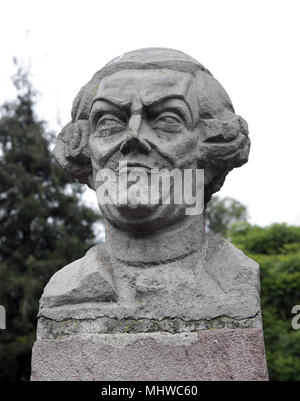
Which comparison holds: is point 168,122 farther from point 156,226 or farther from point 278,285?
point 278,285

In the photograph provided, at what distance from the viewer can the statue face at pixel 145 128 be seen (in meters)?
3.81

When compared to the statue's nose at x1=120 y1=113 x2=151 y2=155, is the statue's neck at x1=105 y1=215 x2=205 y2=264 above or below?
below

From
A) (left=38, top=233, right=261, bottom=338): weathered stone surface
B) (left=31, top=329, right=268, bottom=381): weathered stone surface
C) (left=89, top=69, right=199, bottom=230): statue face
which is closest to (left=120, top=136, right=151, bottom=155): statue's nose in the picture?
(left=89, top=69, right=199, bottom=230): statue face

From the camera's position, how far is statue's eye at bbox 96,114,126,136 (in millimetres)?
3953

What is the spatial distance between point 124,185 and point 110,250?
0.48 m

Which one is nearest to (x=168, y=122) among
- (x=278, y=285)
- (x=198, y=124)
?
(x=198, y=124)

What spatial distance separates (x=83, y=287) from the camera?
3.82 meters

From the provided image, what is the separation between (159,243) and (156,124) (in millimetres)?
719

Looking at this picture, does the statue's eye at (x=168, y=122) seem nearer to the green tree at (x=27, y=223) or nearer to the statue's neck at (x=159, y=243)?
the statue's neck at (x=159, y=243)

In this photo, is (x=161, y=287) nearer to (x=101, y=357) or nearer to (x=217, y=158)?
(x=101, y=357)

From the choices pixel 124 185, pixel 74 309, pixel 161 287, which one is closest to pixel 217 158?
pixel 124 185

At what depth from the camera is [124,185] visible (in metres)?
3.77

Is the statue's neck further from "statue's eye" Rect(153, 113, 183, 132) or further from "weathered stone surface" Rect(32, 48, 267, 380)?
"statue's eye" Rect(153, 113, 183, 132)

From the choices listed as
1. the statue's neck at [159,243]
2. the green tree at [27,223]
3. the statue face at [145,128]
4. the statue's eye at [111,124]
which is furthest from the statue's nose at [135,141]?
the green tree at [27,223]
